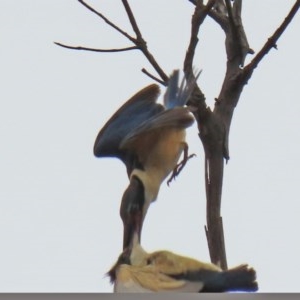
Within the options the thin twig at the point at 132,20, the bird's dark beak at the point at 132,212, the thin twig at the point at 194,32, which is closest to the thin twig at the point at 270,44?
the thin twig at the point at 194,32

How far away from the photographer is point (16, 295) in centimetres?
137

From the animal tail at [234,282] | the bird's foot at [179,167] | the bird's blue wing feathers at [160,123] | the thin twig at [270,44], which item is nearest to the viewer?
the animal tail at [234,282]

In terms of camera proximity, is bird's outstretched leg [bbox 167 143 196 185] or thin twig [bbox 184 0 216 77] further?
bird's outstretched leg [bbox 167 143 196 185]

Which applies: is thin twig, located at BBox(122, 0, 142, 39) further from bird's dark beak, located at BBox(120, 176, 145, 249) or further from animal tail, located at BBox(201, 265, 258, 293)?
animal tail, located at BBox(201, 265, 258, 293)

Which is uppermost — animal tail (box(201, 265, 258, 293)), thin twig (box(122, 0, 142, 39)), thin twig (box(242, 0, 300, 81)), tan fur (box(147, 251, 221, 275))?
thin twig (box(122, 0, 142, 39))

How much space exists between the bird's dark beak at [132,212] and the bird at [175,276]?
0.27 m

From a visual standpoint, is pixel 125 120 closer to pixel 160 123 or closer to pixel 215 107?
pixel 160 123

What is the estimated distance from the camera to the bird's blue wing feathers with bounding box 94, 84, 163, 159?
10.2ft

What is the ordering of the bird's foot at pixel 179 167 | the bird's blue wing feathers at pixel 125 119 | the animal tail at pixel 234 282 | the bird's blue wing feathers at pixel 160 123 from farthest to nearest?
the bird's blue wing feathers at pixel 125 119
the bird's foot at pixel 179 167
the bird's blue wing feathers at pixel 160 123
the animal tail at pixel 234 282

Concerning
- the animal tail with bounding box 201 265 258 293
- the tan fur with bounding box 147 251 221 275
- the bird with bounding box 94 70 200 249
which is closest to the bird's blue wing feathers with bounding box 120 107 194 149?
the bird with bounding box 94 70 200 249

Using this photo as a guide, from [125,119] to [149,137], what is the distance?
3.9 inches

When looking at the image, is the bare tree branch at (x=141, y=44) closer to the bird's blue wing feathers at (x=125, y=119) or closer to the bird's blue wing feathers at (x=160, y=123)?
the bird's blue wing feathers at (x=160, y=123)

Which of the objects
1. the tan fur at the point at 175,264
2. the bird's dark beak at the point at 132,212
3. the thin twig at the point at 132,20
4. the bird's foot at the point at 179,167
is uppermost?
the thin twig at the point at 132,20

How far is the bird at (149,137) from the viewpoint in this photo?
2.74 m
